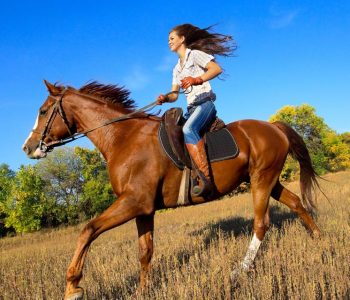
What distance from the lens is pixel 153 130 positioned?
5.02 meters

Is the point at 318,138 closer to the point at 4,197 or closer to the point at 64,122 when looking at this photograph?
the point at 4,197

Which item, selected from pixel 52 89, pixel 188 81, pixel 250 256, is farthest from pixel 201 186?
pixel 52 89

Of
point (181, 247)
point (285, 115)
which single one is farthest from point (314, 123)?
point (181, 247)

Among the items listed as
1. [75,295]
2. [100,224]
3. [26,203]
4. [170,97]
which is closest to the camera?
[75,295]

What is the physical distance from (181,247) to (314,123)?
6116cm

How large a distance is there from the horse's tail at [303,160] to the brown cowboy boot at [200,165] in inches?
98.5

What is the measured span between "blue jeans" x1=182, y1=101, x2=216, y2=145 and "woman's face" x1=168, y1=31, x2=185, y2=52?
99 centimetres

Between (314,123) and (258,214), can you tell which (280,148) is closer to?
(258,214)

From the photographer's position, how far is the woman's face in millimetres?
5363

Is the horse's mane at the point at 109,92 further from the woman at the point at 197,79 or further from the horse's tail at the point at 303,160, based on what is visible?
the horse's tail at the point at 303,160

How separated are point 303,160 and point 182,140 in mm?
3372

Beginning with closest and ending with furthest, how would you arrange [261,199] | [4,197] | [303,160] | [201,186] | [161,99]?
[201,186] → [161,99] → [261,199] → [303,160] → [4,197]

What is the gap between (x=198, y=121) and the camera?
5.02 metres

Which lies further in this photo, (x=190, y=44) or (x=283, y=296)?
(x=190, y=44)
